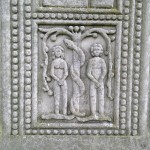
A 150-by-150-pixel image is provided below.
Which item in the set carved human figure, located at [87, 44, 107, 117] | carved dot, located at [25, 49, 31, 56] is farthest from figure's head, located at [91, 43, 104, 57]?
carved dot, located at [25, 49, 31, 56]

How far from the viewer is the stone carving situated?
1.96 meters

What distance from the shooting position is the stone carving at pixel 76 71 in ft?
6.43

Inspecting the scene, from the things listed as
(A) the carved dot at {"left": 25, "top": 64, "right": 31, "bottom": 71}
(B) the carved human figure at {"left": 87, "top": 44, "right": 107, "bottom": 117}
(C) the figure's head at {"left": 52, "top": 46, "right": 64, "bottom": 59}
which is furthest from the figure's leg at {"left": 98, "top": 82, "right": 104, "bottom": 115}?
(A) the carved dot at {"left": 25, "top": 64, "right": 31, "bottom": 71}

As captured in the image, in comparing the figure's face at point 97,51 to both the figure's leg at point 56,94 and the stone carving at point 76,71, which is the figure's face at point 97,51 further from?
the figure's leg at point 56,94

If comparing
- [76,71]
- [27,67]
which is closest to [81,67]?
[76,71]

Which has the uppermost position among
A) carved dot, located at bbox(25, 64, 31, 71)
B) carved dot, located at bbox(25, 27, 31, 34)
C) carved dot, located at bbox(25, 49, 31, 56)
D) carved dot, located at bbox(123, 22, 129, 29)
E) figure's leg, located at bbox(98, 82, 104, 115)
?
carved dot, located at bbox(123, 22, 129, 29)

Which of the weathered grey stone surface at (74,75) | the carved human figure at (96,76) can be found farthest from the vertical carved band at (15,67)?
the carved human figure at (96,76)

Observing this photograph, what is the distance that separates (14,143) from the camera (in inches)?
78.2

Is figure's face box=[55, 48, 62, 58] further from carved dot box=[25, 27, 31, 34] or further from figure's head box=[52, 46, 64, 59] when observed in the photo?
carved dot box=[25, 27, 31, 34]

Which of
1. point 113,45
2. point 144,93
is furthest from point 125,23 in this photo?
point 144,93

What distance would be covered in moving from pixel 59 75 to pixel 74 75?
8 cm

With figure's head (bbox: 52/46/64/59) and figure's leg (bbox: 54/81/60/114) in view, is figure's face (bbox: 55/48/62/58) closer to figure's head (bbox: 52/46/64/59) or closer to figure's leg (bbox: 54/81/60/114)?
figure's head (bbox: 52/46/64/59)

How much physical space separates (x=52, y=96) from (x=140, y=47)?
56cm

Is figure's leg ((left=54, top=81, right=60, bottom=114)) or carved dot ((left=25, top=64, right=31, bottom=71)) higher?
carved dot ((left=25, top=64, right=31, bottom=71))
